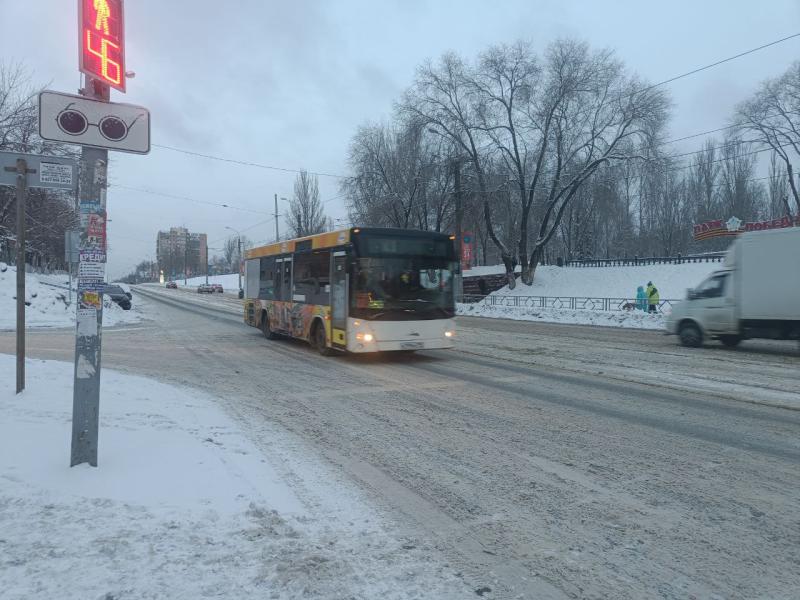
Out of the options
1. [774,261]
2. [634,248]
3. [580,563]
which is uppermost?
[634,248]

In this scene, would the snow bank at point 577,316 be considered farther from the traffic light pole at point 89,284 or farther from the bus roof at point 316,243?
the traffic light pole at point 89,284

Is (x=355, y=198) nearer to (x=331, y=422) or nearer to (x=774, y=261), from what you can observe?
(x=774, y=261)

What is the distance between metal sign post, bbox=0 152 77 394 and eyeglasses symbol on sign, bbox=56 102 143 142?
1585 millimetres

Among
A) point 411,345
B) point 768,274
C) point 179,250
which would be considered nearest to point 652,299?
point 768,274

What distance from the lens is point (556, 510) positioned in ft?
14.3

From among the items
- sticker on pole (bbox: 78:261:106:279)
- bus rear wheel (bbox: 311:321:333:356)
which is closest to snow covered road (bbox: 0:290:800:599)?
bus rear wheel (bbox: 311:321:333:356)

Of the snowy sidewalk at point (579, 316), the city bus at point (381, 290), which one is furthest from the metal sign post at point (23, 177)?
the snowy sidewalk at point (579, 316)

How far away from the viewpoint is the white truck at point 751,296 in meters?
13.7

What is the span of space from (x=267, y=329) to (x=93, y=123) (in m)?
13.4

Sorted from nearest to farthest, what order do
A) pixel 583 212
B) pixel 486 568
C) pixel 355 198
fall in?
pixel 486 568 → pixel 355 198 → pixel 583 212

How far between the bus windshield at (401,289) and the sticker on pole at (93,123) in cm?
753

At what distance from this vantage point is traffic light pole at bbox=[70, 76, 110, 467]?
14.5ft

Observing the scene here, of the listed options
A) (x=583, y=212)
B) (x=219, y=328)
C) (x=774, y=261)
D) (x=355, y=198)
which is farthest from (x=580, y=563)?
(x=583, y=212)

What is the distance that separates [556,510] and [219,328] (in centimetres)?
1920
